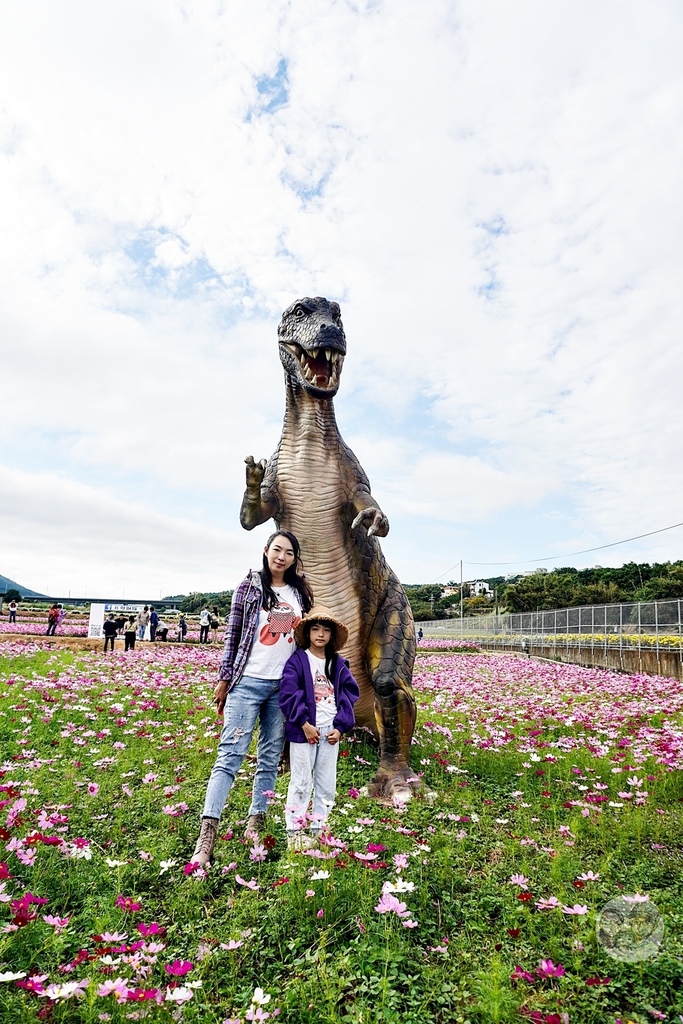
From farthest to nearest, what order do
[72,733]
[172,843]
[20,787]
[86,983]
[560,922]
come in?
[72,733]
[20,787]
[172,843]
[560,922]
[86,983]

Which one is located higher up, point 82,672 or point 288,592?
point 288,592

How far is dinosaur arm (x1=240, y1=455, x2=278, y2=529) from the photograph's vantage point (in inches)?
188

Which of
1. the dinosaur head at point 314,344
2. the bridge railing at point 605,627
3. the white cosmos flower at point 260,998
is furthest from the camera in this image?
the bridge railing at point 605,627

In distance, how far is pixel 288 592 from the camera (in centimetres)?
415

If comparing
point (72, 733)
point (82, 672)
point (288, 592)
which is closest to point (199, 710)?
point (72, 733)

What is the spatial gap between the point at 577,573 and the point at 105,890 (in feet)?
246

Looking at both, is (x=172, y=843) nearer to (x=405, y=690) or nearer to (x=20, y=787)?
(x=20, y=787)

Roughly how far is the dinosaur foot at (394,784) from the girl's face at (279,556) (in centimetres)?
191

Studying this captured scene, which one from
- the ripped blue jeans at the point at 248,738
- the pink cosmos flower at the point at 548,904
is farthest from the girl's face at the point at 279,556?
the pink cosmos flower at the point at 548,904

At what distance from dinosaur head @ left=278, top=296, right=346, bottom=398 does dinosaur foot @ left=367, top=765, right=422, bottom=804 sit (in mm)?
2929

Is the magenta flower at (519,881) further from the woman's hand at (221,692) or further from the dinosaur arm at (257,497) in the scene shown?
the dinosaur arm at (257,497)

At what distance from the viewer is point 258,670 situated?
12.7 feet

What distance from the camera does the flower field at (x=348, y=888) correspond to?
7.98 feet

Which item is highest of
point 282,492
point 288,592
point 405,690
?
point 282,492
